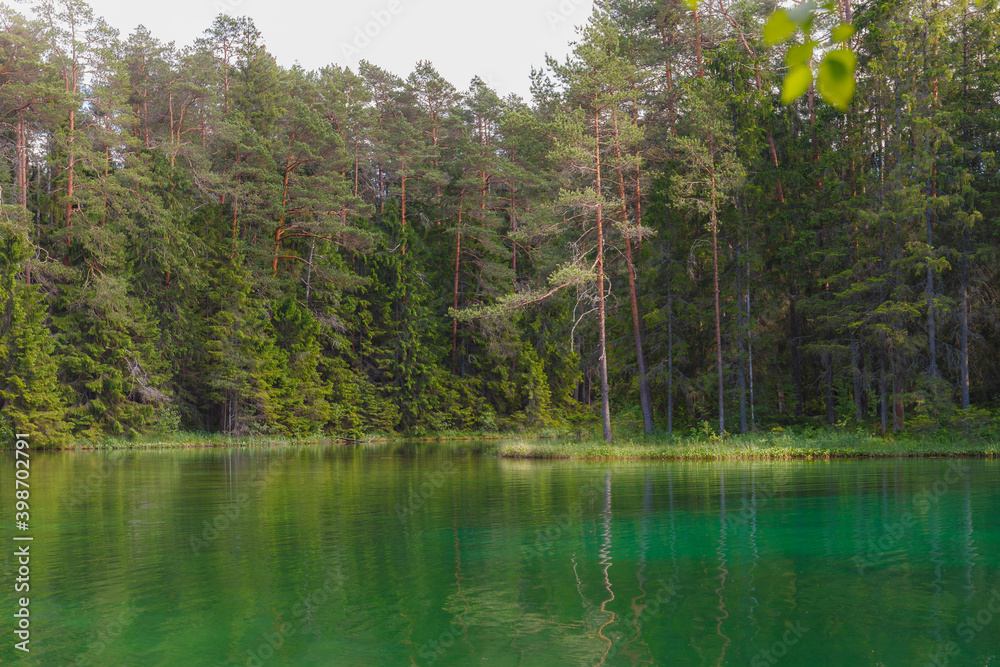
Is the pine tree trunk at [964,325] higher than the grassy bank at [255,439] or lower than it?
higher

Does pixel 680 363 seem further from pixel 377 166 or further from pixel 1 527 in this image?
pixel 377 166

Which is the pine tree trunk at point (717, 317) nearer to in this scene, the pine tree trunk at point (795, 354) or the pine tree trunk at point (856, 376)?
the pine tree trunk at point (795, 354)

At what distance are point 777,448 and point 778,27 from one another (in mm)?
28994

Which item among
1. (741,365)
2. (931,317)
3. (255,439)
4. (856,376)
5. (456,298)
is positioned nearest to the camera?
(931,317)

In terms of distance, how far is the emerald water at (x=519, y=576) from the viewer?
7.04 meters

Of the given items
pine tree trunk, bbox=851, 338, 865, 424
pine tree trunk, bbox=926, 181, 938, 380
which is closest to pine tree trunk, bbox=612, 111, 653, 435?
pine tree trunk, bbox=851, 338, 865, 424

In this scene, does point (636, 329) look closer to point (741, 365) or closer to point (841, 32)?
point (741, 365)

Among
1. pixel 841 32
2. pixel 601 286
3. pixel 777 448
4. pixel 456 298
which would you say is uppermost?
pixel 456 298

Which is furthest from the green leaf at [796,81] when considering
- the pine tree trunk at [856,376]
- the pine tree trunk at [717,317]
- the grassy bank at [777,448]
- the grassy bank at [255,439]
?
the grassy bank at [255,439]

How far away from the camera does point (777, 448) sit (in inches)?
1163

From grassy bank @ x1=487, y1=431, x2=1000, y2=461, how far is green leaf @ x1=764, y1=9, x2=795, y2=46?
91.3ft

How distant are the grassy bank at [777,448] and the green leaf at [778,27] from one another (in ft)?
91.3

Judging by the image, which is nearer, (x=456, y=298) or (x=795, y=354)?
(x=795, y=354)

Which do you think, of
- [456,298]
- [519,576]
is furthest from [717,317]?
[456,298]
